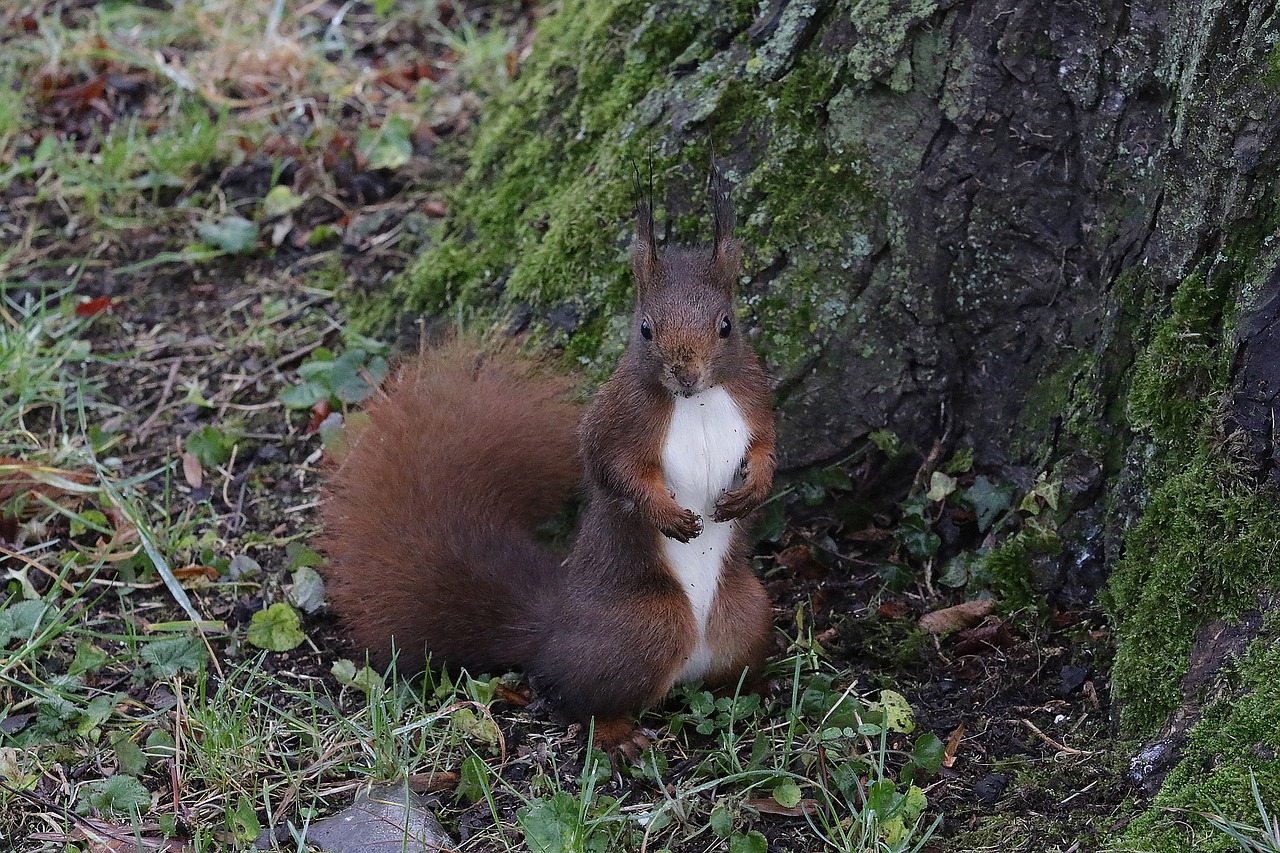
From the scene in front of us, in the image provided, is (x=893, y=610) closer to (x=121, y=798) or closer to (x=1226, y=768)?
(x=1226, y=768)

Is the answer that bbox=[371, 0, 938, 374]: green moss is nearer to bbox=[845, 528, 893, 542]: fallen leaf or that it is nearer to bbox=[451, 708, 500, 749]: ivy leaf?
bbox=[845, 528, 893, 542]: fallen leaf

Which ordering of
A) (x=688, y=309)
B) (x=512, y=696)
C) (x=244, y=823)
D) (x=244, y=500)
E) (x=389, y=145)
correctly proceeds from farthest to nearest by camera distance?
(x=389, y=145), (x=244, y=500), (x=512, y=696), (x=688, y=309), (x=244, y=823)

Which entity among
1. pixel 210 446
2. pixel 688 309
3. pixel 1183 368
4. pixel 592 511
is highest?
pixel 1183 368

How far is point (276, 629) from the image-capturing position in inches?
124

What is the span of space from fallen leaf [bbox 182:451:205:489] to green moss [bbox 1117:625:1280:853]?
8.45 ft

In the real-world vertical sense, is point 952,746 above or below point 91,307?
above

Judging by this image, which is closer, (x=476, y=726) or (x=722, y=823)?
(x=722, y=823)

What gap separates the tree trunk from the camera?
2416 millimetres

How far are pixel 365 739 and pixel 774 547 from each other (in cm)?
116

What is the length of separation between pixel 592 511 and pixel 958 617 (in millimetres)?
890

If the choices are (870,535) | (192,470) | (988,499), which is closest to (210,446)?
(192,470)

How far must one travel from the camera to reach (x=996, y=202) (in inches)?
120

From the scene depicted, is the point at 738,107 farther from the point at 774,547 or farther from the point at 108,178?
the point at 108,178

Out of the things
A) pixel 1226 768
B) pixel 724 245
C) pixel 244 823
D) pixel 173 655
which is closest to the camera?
pixel 1226 768
